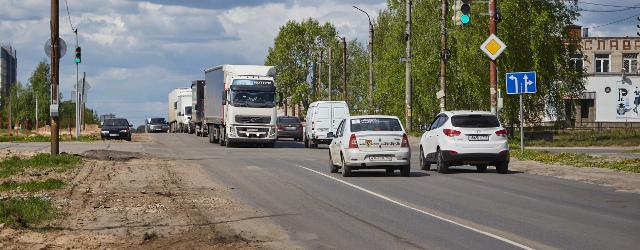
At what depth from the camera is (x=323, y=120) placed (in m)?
49.0

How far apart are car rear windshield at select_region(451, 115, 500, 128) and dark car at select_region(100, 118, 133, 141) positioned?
38.8 m

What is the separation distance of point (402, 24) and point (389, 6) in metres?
9.54

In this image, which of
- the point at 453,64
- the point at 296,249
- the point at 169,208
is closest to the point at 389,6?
the point at 453,64

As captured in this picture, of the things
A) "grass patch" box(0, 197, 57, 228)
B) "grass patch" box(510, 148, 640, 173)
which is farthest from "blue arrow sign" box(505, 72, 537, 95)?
"grass patch" box(0, 197, 57, 228)

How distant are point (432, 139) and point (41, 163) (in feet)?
38.3

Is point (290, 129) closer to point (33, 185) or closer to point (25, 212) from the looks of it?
point (33, 185)

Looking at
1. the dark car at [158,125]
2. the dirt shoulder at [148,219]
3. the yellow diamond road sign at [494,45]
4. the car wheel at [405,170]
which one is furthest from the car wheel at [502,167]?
the dark car at [158,125]

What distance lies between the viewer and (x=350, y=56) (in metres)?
139

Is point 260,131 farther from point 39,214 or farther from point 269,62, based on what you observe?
point 269,62

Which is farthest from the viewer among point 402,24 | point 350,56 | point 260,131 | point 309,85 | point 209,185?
point 350,56

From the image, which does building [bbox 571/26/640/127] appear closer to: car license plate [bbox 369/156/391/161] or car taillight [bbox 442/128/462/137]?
car taillight [bbox 442/128/462/137]

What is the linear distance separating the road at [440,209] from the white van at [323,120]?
68.0ft

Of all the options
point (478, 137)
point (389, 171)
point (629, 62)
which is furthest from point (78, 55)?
point (629, 62)

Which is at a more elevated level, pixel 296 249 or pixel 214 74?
pixel 214 74
